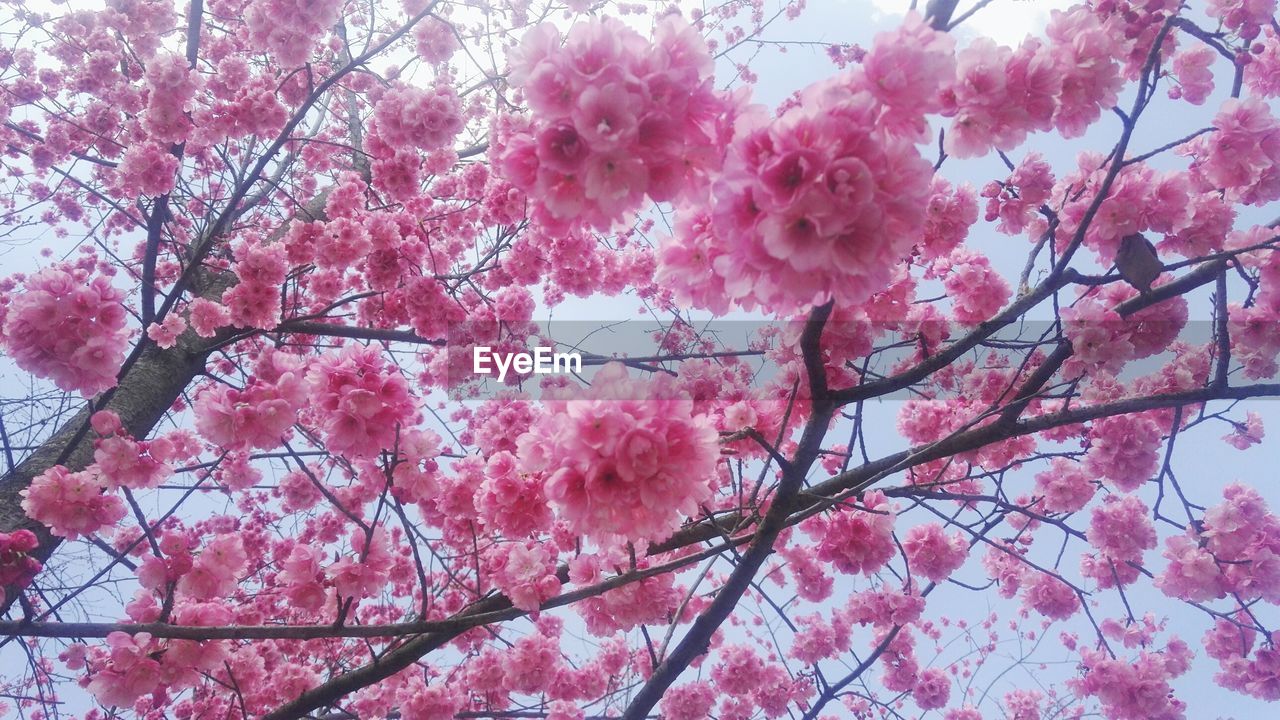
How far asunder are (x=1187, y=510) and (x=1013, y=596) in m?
2.90

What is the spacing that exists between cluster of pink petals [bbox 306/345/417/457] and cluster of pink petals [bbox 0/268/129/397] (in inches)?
40.3

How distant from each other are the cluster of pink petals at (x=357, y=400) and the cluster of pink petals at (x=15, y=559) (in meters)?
1.37

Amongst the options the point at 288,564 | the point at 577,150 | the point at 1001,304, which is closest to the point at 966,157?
the point at 577,150

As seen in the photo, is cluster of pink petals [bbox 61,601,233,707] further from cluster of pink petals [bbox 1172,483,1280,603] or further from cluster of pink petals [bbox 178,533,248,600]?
cluster of pink petals [bbox 1172,483,1280,603]

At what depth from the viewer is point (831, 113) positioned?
1.19 metres

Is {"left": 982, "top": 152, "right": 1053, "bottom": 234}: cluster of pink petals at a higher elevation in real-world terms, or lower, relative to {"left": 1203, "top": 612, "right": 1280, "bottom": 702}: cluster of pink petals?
higher

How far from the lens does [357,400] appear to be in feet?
7.41

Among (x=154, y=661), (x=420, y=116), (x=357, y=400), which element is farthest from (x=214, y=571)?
(x=420, y=116)

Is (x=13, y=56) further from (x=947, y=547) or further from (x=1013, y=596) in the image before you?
(x=1013, y=596)

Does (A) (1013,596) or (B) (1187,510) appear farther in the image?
(A) (1013,596)

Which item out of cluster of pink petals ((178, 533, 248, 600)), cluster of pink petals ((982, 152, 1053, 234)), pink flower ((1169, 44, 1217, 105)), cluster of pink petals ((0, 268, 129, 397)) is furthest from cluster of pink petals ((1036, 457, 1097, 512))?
cluster of pink petals ((0, 268, 129, 397))

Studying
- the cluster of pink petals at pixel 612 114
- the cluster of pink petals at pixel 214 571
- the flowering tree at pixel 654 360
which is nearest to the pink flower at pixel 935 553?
the flowering tree at pixel 654 360

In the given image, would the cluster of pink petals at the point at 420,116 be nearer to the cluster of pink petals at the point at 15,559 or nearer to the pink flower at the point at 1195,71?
the cluster of pink petals at the point at 15,559

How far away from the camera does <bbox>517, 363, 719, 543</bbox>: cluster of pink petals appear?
4.93ft
